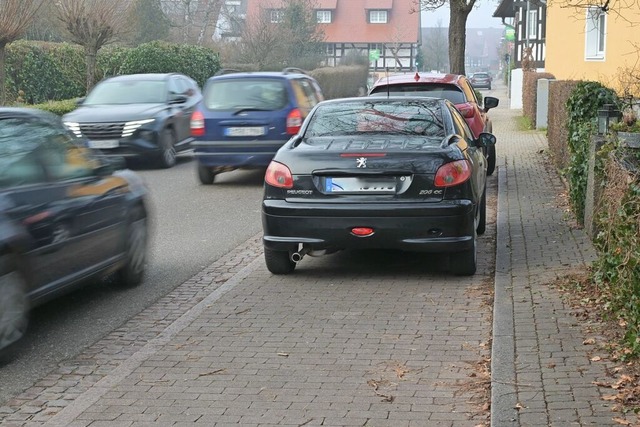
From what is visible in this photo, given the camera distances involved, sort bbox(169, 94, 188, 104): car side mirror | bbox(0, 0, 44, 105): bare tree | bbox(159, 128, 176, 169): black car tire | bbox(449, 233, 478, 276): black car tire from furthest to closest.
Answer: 1. bbox(0, 0, 44, 105): bare tree
2. bbox(169, 94, 188, 104): car side mirror
3. bbox(159, 128, 176, 169): black car tire
4. bbox(449, 233, 478, 276): black car tire

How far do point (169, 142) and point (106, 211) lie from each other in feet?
36.5

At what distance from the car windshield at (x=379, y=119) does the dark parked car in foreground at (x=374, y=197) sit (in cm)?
22

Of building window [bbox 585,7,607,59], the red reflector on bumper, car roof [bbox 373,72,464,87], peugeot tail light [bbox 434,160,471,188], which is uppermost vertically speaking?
building window [bbox 585,7,607,59]

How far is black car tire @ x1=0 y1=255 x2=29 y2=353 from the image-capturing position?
20.6 feet

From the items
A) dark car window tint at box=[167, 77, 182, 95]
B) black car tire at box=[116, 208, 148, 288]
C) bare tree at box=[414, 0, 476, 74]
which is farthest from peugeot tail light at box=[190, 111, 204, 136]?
bare tree at box=[414, 0, 476, 74]

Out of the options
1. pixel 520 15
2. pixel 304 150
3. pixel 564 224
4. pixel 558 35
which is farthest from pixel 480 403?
pixel 520 15

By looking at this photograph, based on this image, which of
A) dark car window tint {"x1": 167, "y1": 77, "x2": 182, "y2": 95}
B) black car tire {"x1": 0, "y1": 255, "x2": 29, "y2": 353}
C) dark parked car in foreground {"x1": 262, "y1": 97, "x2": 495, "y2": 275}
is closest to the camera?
black car tire {"x1": 0, "y1": 255, "x2": 29, "y2": 353}

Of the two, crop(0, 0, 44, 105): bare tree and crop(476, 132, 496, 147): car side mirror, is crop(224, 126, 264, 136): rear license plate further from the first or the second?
crop(0, 0, 44, 105): bare tree

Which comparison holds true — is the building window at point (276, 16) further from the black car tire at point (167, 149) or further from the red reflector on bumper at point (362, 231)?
the red reflector on bumper at point (362, 231)

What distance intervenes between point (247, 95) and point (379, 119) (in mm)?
7251

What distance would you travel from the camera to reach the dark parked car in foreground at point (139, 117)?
58.7ft

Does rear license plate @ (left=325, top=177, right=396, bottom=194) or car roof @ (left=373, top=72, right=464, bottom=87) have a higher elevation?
car roof @ (left=373, top=72, right=464, bottom=87)

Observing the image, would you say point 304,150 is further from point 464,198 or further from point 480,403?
point 480,403

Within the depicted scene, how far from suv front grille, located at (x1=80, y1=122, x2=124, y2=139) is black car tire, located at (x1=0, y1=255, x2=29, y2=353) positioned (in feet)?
38.0
